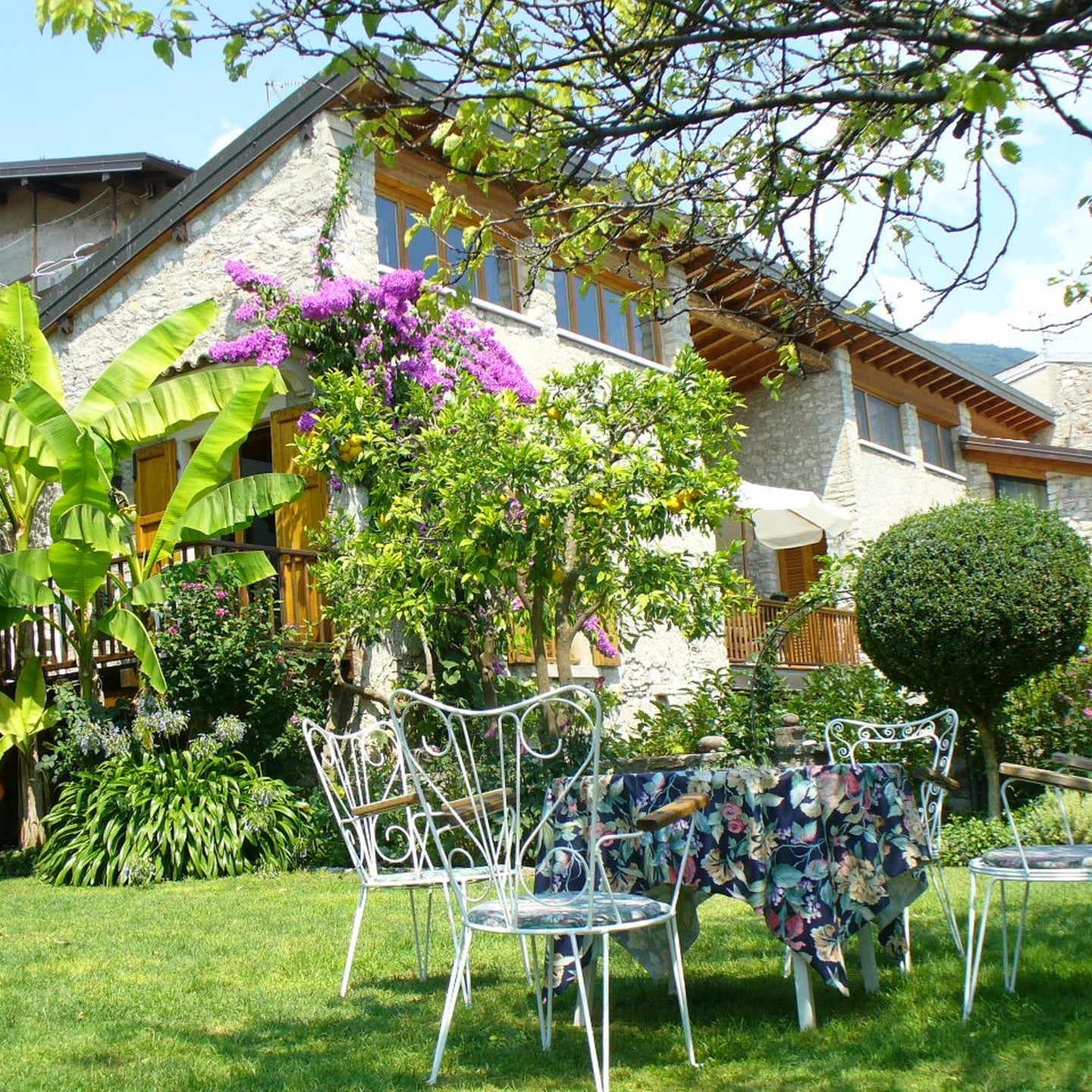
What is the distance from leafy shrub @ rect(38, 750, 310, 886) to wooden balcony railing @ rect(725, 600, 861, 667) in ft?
25.1

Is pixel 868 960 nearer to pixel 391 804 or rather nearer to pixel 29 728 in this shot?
pixel 391 804

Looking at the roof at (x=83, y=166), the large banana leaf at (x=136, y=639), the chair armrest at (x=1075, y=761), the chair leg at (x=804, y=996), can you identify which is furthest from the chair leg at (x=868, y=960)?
the roof at (x=83, y=166)

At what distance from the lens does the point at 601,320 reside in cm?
1518

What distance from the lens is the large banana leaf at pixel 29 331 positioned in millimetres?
10453

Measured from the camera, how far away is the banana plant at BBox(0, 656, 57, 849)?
1003 cm

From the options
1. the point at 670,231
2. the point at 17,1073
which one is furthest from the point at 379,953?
the point at 670,231

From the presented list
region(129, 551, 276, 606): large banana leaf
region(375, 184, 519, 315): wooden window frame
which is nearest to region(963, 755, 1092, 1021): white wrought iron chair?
region(129, 551, 276, 606): large banana leaf

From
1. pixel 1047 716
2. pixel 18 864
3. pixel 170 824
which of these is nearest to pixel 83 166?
pixel 18 864

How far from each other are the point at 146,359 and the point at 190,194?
9.65ft

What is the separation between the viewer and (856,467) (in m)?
19.0

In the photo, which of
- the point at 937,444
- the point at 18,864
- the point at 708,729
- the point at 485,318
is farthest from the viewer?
the point at 937,444

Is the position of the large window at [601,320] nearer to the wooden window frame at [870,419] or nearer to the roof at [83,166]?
the wooden window frame at [870,419]

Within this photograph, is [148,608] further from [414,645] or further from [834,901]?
[834,901]

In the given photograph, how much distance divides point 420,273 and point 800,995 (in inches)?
349
